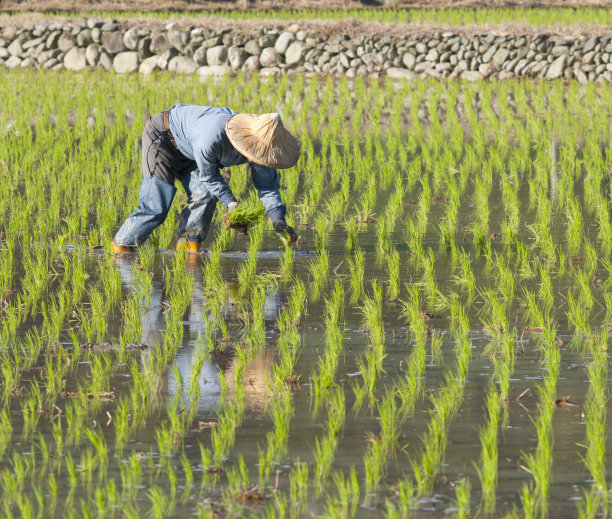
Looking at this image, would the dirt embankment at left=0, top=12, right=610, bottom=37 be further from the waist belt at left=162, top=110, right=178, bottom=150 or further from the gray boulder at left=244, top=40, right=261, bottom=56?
the waist belt at left=162, top=110, right=178, bottom=150

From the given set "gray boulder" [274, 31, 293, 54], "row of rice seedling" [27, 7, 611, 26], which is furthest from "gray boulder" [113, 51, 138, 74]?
"gray boulder" [274, 31, 293, 54]

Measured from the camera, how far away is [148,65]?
15.9 meters

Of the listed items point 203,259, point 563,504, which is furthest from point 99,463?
point 203,259

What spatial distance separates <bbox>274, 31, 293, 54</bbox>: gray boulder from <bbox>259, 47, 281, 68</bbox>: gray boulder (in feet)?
0.23

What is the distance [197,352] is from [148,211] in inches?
82.0

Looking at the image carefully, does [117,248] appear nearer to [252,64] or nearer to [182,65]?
[252,64]

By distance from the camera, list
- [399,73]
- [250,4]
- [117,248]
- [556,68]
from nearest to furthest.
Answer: [117,248], [556,68], [399,73], [250,4]

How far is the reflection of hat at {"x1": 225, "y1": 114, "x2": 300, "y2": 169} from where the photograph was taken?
5.34 m

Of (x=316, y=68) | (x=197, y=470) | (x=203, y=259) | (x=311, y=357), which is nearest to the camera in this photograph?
(x=197, y=470)

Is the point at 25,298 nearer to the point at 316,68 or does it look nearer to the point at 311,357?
the point at 311,357

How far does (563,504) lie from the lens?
297 cm

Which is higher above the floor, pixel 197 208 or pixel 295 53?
pixel 295 53

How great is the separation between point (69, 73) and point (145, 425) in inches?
502

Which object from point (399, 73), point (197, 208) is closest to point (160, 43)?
point (399, 73)
